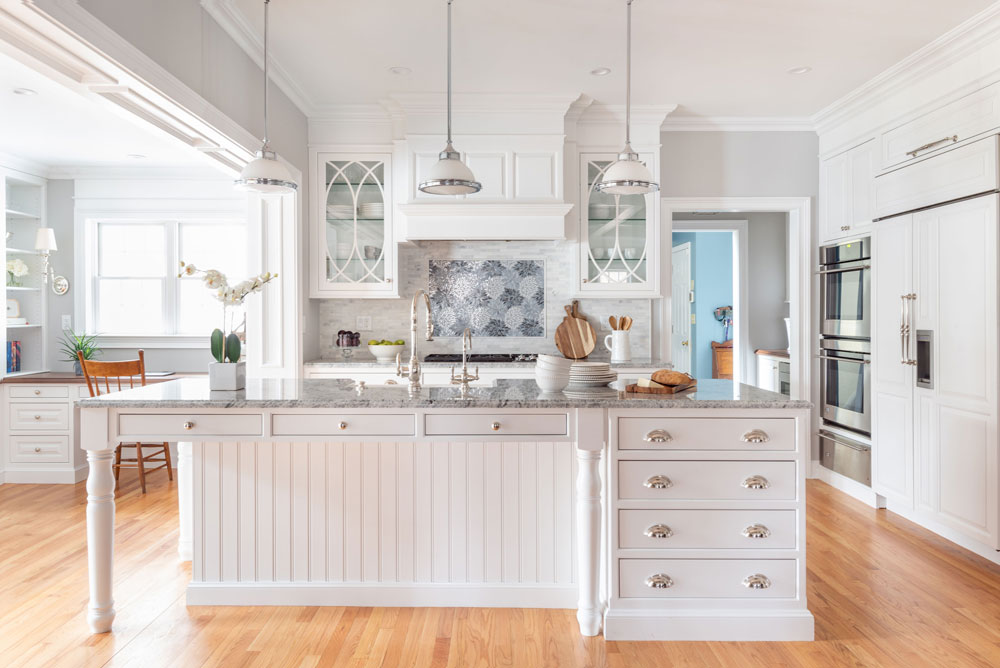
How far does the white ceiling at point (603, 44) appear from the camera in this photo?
3127mm

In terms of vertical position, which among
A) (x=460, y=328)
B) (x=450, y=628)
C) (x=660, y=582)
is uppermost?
(x=460, y=328)

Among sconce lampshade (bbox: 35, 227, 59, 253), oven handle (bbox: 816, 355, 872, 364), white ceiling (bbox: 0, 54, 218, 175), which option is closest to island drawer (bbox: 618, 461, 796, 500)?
oven handle (bbox: 816, 355, 872, 364)

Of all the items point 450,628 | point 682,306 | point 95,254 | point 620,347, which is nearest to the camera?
point 450,628

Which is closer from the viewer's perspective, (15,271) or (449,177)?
(449,177)

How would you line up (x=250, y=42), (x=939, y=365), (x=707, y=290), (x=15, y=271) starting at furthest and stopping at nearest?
(x=707, y=290) < (x=15, y=271) < (x=939, y=365) < (x=250, y=42)

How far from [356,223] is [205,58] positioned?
1.79 metres

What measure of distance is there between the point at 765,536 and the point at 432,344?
3020 mm

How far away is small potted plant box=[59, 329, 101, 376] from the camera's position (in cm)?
528

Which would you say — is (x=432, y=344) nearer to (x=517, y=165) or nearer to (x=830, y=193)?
(x=517, y=165)

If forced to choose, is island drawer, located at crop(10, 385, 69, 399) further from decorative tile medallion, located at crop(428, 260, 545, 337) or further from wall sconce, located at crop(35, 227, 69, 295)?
decorative tile medallion, located at crop(428, 260, 545, 337)

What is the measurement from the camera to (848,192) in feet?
14.5

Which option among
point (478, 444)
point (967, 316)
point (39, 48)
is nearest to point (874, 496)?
point (967, 316)

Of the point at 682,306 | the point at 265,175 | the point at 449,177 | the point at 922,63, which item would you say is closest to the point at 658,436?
the point at 449,177

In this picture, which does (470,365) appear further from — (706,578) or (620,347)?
(706,578)
